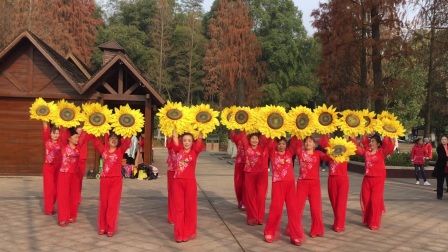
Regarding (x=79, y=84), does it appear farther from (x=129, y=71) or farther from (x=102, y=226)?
(x=102, y=226)

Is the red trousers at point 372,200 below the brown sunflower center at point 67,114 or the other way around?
below

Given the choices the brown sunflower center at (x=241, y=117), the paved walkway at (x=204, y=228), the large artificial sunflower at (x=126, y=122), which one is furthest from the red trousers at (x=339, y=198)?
the large artificial sunflower at (x=126, y=122)

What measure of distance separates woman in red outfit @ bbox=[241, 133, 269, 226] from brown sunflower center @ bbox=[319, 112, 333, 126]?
45.8 inches

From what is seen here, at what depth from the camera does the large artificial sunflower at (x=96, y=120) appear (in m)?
6.96

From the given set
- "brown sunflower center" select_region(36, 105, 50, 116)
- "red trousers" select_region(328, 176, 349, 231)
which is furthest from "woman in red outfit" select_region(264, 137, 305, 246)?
"brown sunflower center" select_region(36, 105, 50, 116)

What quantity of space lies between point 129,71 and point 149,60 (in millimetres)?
29933

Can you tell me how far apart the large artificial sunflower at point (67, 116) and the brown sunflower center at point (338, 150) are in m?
4.58

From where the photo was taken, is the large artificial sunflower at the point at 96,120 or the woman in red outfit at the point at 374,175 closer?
the large artificial sunflower at the point at 96,120

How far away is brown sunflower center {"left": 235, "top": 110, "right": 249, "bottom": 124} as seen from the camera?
24.0 ft

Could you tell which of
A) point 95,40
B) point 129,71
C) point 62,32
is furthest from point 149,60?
point 129,71

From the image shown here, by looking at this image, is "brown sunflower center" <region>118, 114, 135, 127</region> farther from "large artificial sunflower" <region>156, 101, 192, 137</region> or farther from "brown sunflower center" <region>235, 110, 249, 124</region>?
"brown sunflower center" <region>235, 110, 249, 124</region>

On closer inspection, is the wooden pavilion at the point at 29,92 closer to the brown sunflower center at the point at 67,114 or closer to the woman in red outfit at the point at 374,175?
the brown sunflower center at the point at 67,114

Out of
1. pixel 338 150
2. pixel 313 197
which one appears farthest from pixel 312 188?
pixel 338 150

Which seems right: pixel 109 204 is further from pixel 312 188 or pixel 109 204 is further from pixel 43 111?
pixel 312 188
